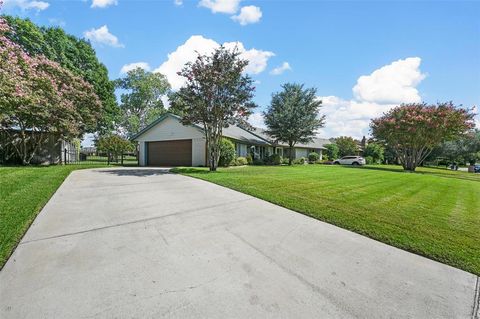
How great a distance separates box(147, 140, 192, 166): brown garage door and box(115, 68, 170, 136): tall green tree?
891 inches

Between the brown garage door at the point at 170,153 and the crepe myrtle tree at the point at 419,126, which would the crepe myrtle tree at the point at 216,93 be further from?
the crepe myrtle tree at the point at 419,126

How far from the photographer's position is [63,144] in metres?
20.3

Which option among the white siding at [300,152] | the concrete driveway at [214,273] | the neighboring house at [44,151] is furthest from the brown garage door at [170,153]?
the white siding at [300,152]

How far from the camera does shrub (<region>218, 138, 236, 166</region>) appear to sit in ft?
60.3

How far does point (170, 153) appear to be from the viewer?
21.7 meters

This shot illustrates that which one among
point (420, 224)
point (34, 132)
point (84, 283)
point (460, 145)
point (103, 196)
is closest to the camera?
point (84, 283)

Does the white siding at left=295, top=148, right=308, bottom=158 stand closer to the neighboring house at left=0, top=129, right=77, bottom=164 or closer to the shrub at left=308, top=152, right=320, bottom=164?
the shrub at left=308, top=152, right=320, bottom=164

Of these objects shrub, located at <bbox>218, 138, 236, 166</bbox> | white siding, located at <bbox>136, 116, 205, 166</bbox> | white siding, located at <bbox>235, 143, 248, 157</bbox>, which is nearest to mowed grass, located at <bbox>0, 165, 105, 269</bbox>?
shrub, located at <bbox>218, 138, 236, 166</bbox>

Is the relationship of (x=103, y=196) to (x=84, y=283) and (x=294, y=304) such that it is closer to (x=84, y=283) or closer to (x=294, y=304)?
(x=84, y=283)

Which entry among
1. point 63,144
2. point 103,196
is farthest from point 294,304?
point 63,144

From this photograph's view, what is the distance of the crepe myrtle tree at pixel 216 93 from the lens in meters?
13.8

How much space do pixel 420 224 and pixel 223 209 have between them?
14.1 feet

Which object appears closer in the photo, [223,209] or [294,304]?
[294,304]

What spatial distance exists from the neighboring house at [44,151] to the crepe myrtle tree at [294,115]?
1860 cm
